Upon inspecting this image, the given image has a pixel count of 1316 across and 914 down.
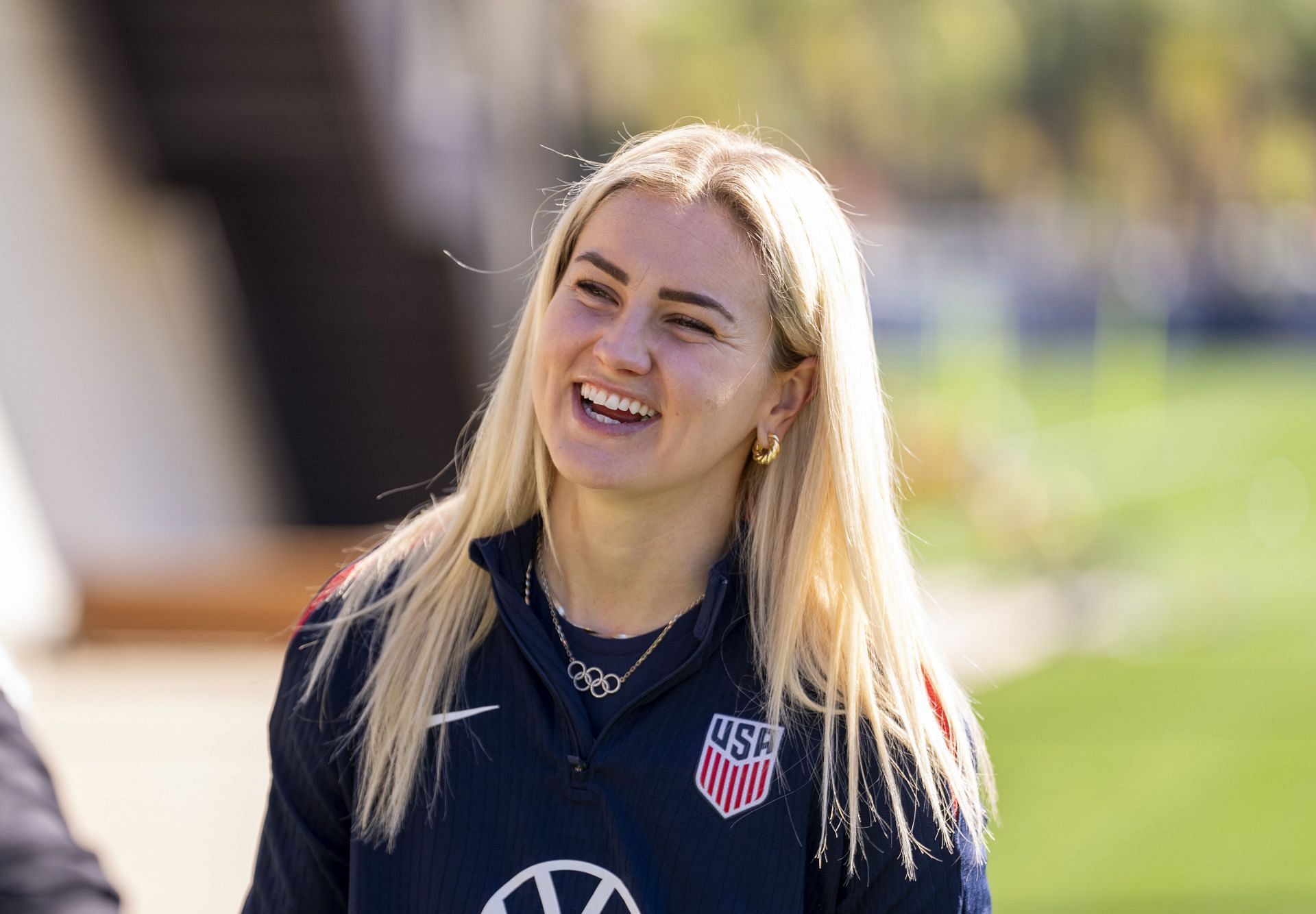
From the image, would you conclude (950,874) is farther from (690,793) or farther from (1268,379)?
(1268,379)

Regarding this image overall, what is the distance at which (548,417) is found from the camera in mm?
2088

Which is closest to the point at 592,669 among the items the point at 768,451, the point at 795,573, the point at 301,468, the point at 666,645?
the point at 666,645

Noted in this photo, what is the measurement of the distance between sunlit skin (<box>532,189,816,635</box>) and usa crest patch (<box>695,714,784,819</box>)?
0.22 meters

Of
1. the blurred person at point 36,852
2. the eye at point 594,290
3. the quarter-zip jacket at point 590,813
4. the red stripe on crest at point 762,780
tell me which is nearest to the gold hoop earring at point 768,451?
the quarter-zip jacket at point 590,813

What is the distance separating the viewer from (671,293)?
2018 millimetres

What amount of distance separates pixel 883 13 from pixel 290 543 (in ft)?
185

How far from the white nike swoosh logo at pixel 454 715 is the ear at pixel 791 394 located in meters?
0.62

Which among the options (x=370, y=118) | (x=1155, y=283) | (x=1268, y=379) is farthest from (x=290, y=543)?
(x=1155, y=283)

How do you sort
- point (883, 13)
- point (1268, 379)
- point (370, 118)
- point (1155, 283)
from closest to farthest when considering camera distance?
1. point (370, 118)
2. point (1268, 379)
3. point (1155, 283)
4. point (883, 13)

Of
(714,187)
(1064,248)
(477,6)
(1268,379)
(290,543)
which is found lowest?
(714,187)

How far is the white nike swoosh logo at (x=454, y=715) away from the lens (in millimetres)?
2080

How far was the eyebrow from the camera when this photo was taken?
6.63 ft

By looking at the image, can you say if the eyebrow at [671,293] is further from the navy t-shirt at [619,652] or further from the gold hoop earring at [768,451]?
the navy t-shirt at [619,652]

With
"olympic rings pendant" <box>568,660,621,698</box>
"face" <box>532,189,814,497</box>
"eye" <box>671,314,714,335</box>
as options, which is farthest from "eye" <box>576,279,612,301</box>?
"olympic rings pendant" <box>568,660,621,698</box>
